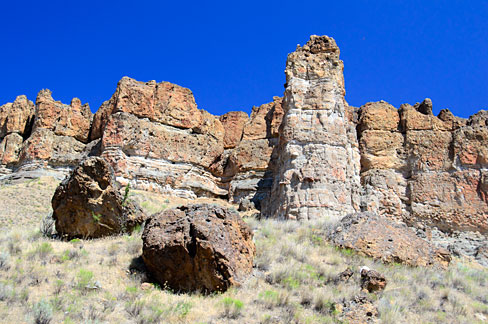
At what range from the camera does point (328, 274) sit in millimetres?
9234

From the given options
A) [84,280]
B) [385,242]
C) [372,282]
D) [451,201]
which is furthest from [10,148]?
[372,282]

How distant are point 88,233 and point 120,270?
7.90 feet

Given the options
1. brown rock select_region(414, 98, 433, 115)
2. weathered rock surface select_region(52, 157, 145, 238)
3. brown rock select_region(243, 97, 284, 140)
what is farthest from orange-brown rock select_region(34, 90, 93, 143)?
brown rock select_region(414, 98, 433, 115)

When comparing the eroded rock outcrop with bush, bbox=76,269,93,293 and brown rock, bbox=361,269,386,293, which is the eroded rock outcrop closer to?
bush, bbox=76,269,93,293

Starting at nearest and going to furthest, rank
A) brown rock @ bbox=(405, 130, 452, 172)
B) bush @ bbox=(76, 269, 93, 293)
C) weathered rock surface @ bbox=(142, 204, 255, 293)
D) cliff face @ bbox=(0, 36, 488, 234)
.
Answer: bush @ bbox=(76, 269, 93, 293)
weathered rock surface @ bbox=(142, 204, 255, 293)
cliff face @ bbox=(0, 36, 488, 234)
brown rock @ bbox=(405, 130, 452, 172)

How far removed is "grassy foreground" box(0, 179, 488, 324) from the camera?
7.00 m

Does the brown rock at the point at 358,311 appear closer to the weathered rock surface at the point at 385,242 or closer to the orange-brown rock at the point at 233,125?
the weathered rock surface at the point at 385,242

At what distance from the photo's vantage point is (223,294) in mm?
7953

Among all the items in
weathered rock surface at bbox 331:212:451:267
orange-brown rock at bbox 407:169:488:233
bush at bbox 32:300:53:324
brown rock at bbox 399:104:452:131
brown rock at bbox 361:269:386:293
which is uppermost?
brown rock at bbox 399:104:452:131

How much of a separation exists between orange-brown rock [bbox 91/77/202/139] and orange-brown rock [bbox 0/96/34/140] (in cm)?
408

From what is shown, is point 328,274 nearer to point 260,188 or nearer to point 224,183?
point 260,188

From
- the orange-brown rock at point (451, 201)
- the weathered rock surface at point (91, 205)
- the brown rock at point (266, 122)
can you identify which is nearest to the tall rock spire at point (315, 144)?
the orange-brown rock at point (451, 201)

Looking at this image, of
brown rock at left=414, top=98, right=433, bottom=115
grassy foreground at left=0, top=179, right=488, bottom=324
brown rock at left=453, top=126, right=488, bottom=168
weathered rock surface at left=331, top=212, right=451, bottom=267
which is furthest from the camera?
brown rock at left=414, top=98, right=433, bottom=115

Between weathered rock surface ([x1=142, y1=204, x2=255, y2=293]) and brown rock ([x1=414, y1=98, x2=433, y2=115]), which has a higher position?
brown rock ([x1=414, y1=98, x2=433, y2=115])
